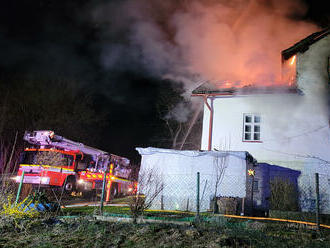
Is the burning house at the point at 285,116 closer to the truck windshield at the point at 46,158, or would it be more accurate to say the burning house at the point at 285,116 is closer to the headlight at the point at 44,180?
the truck windshield at the point at 46,158

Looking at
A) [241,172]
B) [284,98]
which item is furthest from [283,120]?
[241,172]

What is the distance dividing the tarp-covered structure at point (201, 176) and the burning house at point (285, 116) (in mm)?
2180

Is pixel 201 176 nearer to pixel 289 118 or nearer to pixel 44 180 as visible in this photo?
pixel 289 118

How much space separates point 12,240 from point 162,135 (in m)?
23.0

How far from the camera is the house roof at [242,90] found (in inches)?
512

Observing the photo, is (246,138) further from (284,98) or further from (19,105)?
(19,105)

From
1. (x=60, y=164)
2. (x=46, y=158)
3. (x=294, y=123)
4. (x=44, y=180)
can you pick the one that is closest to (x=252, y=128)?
(x=294, y=123)

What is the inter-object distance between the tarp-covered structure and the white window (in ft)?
6.96

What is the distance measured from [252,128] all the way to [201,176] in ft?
12.9

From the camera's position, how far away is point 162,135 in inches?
1092

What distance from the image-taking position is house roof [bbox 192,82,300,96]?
12992mm

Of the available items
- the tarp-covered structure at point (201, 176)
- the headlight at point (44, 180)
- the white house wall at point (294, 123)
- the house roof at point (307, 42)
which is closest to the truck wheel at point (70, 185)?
the headlight at point (44, 180)

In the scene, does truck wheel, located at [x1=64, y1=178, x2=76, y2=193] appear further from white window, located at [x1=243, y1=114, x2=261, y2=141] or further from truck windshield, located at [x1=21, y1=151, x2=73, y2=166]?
white window, located at [x1=243, y1=114, x2=261, y2=141]

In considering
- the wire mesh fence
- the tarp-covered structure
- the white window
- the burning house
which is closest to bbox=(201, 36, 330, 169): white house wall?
the burning house
